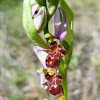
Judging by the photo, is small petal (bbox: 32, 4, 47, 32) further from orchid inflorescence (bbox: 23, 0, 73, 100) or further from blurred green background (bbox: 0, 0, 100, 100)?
blurred green background (bbox: 0, 0, 100, 100)

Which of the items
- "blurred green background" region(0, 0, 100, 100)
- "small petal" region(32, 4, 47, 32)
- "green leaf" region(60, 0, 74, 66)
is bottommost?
"blurred green background" region(0, 0, 100, 100)

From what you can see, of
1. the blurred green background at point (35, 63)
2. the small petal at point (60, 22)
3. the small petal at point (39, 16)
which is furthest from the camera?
the blurred green background at point (35, 63)

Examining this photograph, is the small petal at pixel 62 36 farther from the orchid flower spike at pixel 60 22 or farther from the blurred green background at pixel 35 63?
the blurred green background at pixel 35 63

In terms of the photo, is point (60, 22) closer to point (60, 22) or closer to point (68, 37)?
point (60, 22)

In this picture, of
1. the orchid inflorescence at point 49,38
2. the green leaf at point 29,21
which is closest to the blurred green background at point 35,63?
the orchid inflorescence at point 49,38

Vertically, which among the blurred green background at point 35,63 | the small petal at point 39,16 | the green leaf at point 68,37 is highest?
the small petal at point 39,16

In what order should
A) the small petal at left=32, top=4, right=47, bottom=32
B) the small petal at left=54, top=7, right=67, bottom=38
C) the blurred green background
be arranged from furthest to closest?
the blurred green background, the small petal at left=54, top=7, right=67, bottom=38, the small petal at left=32, top=4, right=47, bottom=32

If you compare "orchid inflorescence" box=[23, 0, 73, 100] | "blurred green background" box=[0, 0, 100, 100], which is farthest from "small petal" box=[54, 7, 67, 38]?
"blurred green background" box=[0, 0, 100, 100]

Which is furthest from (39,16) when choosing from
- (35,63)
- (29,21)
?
(35,63)
